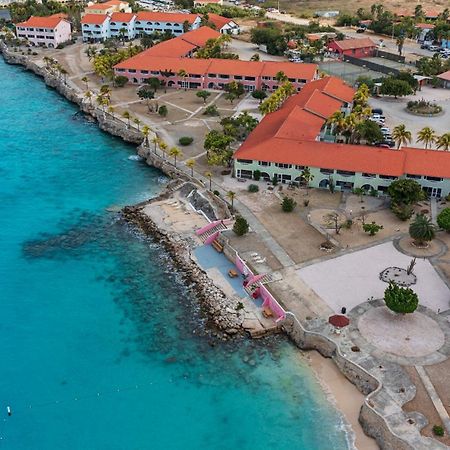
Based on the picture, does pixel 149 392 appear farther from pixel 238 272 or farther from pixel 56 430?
pixel 238 272

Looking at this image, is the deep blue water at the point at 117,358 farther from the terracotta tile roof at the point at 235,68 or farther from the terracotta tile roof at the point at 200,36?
the terracotta tile roof at the point at 200,36

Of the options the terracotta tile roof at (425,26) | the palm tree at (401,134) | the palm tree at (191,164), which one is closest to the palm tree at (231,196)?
the palm tree at (191,164)

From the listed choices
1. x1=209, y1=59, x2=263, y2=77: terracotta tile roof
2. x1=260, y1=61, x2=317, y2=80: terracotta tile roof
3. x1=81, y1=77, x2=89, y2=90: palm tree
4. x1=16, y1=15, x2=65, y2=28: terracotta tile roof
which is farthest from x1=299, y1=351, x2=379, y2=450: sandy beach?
x1=16, y1=15, x2=65, y2=28: terracotta tile roof

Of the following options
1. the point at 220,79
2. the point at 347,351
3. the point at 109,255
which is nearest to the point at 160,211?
the point at 109,255

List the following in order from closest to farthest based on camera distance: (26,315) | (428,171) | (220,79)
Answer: (26,315) < (428,171) < (220,79)

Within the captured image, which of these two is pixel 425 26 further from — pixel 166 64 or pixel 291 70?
pixel 166 64

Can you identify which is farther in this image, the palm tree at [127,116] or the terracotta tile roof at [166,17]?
the terracotta tile roof at [166,17]

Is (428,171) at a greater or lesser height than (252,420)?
greater
